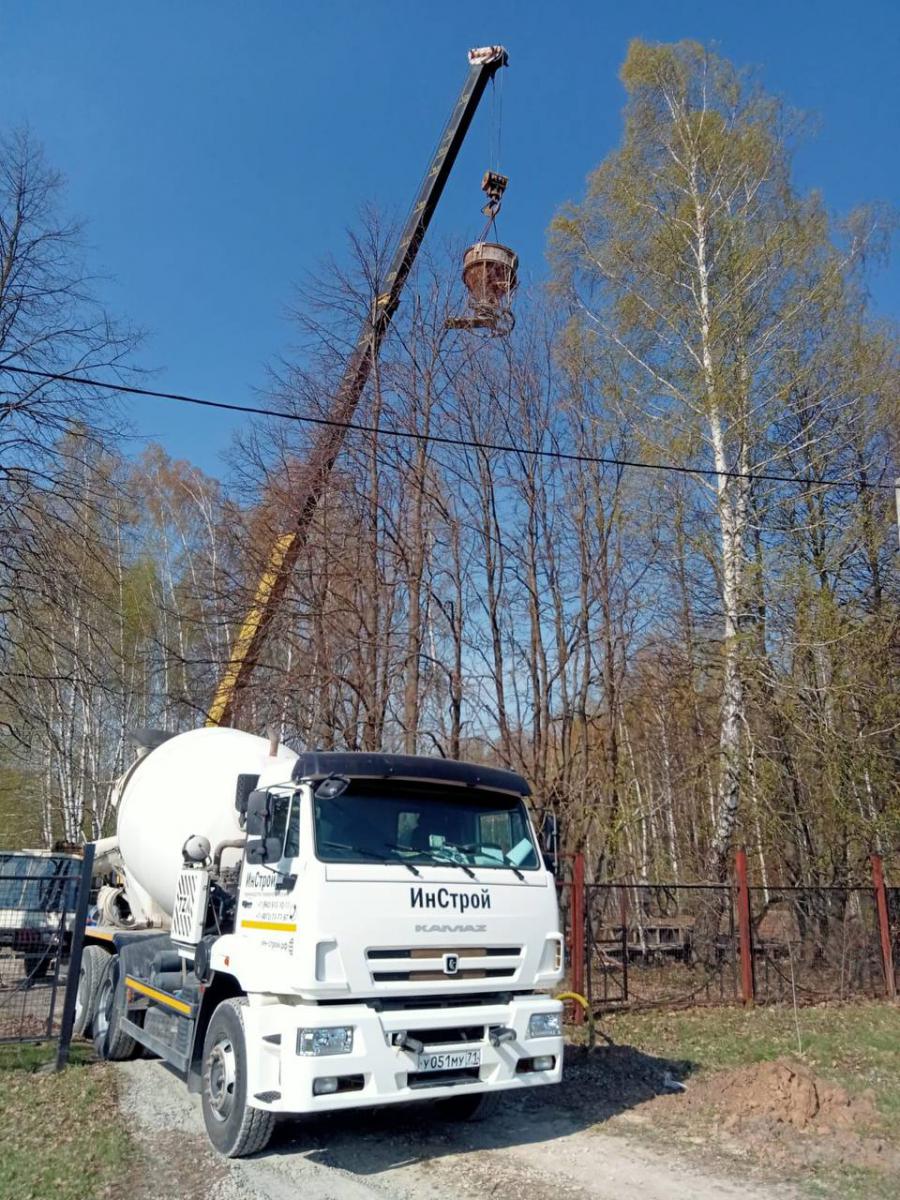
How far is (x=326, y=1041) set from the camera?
17.7 feet

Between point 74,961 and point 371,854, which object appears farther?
point 74,961

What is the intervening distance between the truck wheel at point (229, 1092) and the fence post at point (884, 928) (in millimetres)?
10112

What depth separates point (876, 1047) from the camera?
9727 mm

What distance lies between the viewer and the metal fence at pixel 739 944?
11711mm

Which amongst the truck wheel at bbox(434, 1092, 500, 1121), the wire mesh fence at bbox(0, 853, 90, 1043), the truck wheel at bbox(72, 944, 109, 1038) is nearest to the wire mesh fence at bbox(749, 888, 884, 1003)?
the truck wheel at bbox(434, 1092, 500, 1121)

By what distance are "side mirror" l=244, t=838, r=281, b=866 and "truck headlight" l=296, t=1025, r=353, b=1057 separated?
3.64 feet

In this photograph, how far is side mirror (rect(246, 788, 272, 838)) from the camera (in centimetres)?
629

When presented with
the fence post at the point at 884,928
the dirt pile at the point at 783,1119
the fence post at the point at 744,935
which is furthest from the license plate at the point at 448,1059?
the fence post at the point at 884,928

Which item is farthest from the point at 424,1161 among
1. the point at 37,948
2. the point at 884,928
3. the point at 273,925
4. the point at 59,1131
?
the point at 884,928

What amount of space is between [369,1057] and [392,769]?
5.78 feet

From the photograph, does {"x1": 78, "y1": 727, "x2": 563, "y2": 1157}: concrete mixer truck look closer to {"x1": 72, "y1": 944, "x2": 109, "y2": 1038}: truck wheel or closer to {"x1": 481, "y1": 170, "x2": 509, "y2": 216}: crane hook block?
{"x1": 72, "y1": 944, "x2": 109, "y2": 1038}: truck wheel

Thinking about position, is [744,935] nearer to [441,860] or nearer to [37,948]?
[441,860]

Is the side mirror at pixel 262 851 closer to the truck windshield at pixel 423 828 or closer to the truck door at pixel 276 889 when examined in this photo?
the truck door at pixel 276 889

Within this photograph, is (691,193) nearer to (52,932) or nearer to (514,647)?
(514,647)
